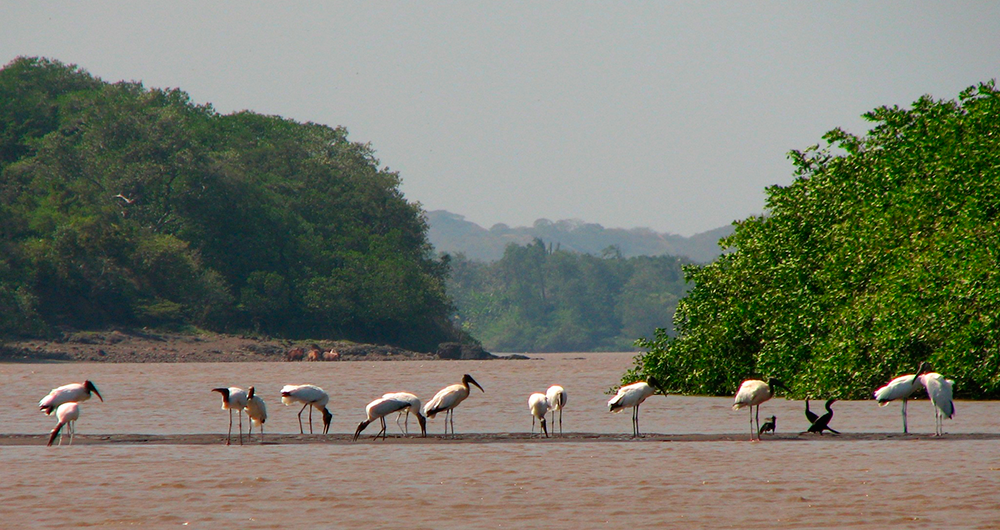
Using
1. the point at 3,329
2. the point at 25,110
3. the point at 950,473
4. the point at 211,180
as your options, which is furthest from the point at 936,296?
the point at 25,110

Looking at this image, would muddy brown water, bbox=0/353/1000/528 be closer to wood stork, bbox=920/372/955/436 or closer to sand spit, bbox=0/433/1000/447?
sand spit, bbox=0/433/1000/447

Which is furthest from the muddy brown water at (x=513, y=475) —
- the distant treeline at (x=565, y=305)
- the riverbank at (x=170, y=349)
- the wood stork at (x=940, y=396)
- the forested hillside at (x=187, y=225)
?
the distant treeline at (x=565, y=305)

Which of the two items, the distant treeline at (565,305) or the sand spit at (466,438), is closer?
the sand spit at (466,438)

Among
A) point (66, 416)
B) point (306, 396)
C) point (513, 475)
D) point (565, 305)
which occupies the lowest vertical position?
point (513, 475)

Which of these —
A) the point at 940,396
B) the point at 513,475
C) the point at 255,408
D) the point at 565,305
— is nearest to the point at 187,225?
the point at 255,408

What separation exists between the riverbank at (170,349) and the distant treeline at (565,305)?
280ft

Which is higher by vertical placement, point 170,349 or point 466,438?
point 170,349

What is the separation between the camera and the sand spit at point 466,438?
63.0 ft

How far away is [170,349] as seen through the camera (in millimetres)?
74188

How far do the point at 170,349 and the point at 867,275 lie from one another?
54.9m

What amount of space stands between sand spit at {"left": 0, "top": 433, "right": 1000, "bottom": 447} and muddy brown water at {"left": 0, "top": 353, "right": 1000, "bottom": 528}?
5cm

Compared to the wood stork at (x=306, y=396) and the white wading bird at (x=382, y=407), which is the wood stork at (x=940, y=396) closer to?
the white wading bird at (x=382, y=407)

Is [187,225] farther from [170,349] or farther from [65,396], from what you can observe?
[65,396]

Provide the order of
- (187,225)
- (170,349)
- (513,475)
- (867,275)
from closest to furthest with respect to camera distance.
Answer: (513,475), (867,275), (170,349), (187,225)
